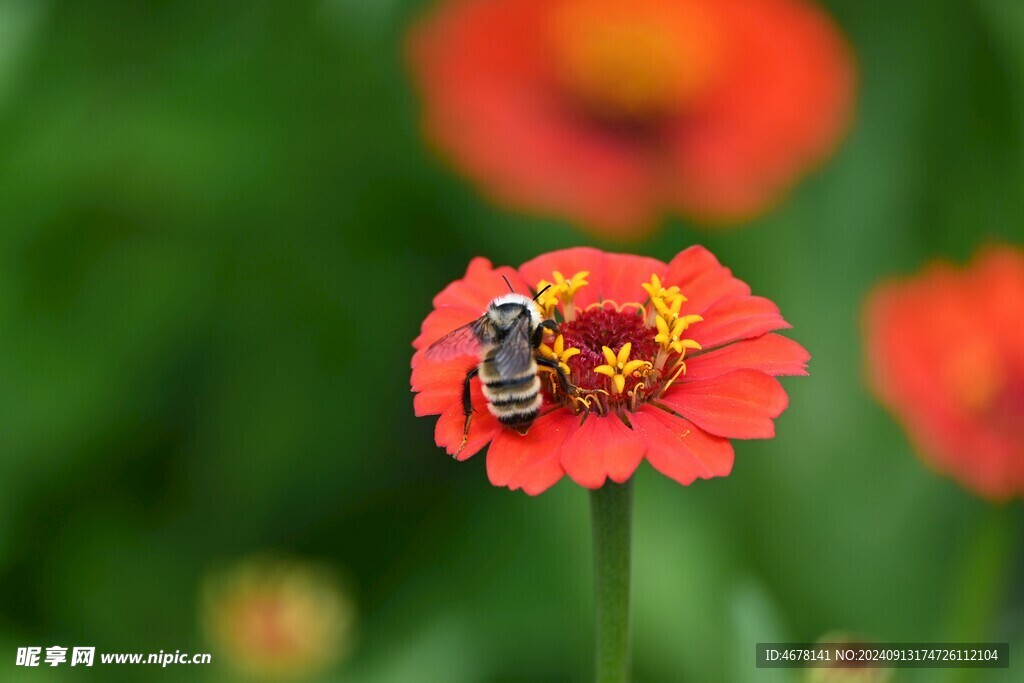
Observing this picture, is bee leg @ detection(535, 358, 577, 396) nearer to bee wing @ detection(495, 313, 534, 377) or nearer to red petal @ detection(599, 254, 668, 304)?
bee wing @ detection(495, 313, 534, 377)

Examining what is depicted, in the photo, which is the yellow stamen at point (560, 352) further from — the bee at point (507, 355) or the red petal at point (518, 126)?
the red petal at point (518, 126)

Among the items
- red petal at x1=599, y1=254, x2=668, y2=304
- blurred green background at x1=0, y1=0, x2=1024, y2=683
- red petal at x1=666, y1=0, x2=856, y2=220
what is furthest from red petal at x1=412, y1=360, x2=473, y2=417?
red petal at x1=666, y1=0, x2=856, y2=220

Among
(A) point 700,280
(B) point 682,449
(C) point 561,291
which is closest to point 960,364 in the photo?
(A) point 700,280

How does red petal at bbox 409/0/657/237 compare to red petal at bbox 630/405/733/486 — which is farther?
red petal at bbox 409/0/657/237

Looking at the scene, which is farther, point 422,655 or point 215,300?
point 215,300

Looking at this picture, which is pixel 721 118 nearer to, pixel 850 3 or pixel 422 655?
pixel 850 3

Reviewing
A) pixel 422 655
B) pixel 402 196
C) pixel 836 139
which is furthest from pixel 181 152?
pixel 836 139

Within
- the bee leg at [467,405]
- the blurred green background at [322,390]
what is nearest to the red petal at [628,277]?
the bee leg at [467,405]
